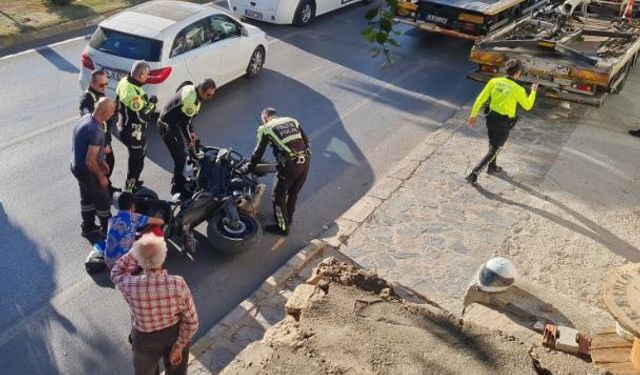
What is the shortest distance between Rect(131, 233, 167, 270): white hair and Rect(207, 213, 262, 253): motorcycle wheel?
8.67 feet

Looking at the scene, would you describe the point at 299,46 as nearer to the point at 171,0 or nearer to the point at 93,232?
the point at 171,0

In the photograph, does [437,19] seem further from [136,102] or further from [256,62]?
[136,102]

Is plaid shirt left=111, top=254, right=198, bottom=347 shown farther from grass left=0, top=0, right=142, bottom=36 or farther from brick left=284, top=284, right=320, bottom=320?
grass left=0, top=0, right=142, bottom=36

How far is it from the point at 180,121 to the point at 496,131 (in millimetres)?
4286

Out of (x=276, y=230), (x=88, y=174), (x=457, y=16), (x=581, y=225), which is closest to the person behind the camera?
(x=88, y=174)

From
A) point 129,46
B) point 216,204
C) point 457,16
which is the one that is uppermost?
point 129,46

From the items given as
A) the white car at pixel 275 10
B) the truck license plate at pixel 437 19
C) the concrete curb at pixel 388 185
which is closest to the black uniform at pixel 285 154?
the concrete curb at pixel 388 185

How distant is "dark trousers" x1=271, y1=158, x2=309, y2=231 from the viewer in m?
6.88

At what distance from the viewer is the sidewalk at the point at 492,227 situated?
6.17 metres

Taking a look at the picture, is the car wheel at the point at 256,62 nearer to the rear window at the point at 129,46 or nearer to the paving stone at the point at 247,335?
the rear window at the point at 129,46

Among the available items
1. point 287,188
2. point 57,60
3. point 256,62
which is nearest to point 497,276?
point 287,188

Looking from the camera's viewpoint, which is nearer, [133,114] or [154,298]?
[154,298]

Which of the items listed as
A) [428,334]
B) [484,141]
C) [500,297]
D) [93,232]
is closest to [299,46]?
[484,141]

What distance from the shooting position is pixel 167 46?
943 cm
